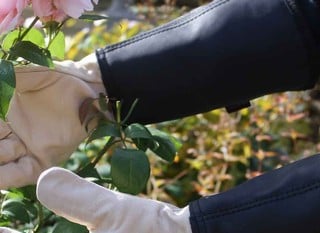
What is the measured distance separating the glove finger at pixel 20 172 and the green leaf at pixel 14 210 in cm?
15

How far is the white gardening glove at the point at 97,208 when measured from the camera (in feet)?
3.52

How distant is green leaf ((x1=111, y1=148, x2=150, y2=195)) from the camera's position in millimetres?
1201

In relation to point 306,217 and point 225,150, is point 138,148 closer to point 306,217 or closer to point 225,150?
point 306,217

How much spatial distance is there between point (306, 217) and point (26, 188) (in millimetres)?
438

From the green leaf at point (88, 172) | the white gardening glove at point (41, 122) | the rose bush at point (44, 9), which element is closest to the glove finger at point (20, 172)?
the white gardening glove at point (41, 122)

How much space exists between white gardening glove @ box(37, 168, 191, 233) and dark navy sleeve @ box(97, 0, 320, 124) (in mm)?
264

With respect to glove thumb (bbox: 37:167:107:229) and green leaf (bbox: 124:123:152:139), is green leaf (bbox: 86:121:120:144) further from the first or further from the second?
glove thumb (bbox: 37:167:107:229)

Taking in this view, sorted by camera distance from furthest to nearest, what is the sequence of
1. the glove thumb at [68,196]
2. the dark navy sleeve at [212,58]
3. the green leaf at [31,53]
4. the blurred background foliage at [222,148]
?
1. the blurred background foliage at [222,148]
2. the dark navy sleeve at [212,58]
3. the green leaf at [31,53]
4. the glove thumb at [68,196]

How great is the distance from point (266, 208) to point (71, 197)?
0.24 metres

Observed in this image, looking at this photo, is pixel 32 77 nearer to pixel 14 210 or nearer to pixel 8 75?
pixel 8 75

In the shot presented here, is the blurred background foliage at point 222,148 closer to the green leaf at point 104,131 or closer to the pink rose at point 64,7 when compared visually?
the green leaf at point 104,131

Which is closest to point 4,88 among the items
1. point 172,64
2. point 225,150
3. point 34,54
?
point 34,54

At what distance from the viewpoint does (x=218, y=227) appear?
3.54ft

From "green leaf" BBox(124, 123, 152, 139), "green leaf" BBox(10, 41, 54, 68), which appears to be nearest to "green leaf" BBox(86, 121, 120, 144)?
"green leaf" BBox(124, 123, 152, 139)
